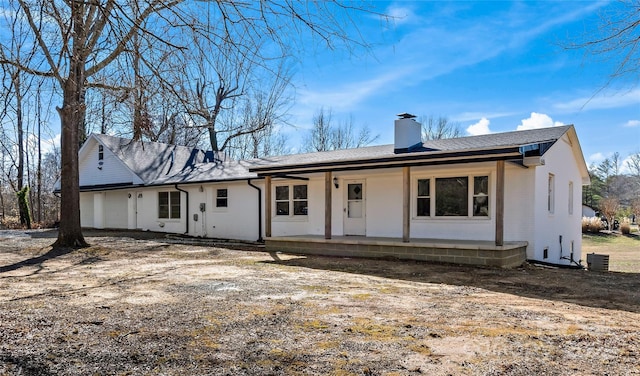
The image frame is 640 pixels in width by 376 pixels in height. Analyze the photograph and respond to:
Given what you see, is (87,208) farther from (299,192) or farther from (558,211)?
(558,211)

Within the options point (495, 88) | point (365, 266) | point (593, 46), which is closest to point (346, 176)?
point (365, 266)

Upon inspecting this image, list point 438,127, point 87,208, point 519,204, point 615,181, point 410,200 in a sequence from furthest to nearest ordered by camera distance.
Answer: point 615,181, point 438,127, point 87,208, point 410,200, point 519,204

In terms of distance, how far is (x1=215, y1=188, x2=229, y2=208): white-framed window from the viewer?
54.1 ft

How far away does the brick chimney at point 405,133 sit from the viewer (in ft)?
42.2

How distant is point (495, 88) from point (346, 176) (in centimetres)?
777

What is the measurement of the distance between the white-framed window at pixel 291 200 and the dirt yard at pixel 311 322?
6.10 meters

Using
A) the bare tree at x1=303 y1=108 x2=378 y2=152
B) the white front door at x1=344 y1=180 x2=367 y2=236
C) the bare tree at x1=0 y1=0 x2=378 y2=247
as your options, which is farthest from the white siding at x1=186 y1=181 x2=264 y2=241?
the bare tree at x1=303 y1=108 x2=378 y2=152

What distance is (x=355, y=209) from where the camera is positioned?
1338cm

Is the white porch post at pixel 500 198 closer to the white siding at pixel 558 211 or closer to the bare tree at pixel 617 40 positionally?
the white siding at pixel 558 211

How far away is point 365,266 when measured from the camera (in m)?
9.53

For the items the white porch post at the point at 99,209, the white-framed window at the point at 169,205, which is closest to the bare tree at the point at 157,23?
the white-framed window at the point at 169,205

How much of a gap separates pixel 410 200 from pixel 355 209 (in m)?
1.88

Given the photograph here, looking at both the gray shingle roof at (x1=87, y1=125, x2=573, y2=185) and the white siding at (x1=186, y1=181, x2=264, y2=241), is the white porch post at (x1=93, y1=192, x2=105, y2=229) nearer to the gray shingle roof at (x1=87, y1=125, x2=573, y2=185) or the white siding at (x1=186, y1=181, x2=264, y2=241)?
the gray shingle roof at (x1=87, y1=125, x2=573, y2=185)

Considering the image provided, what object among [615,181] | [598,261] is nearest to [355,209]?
[598,261]
